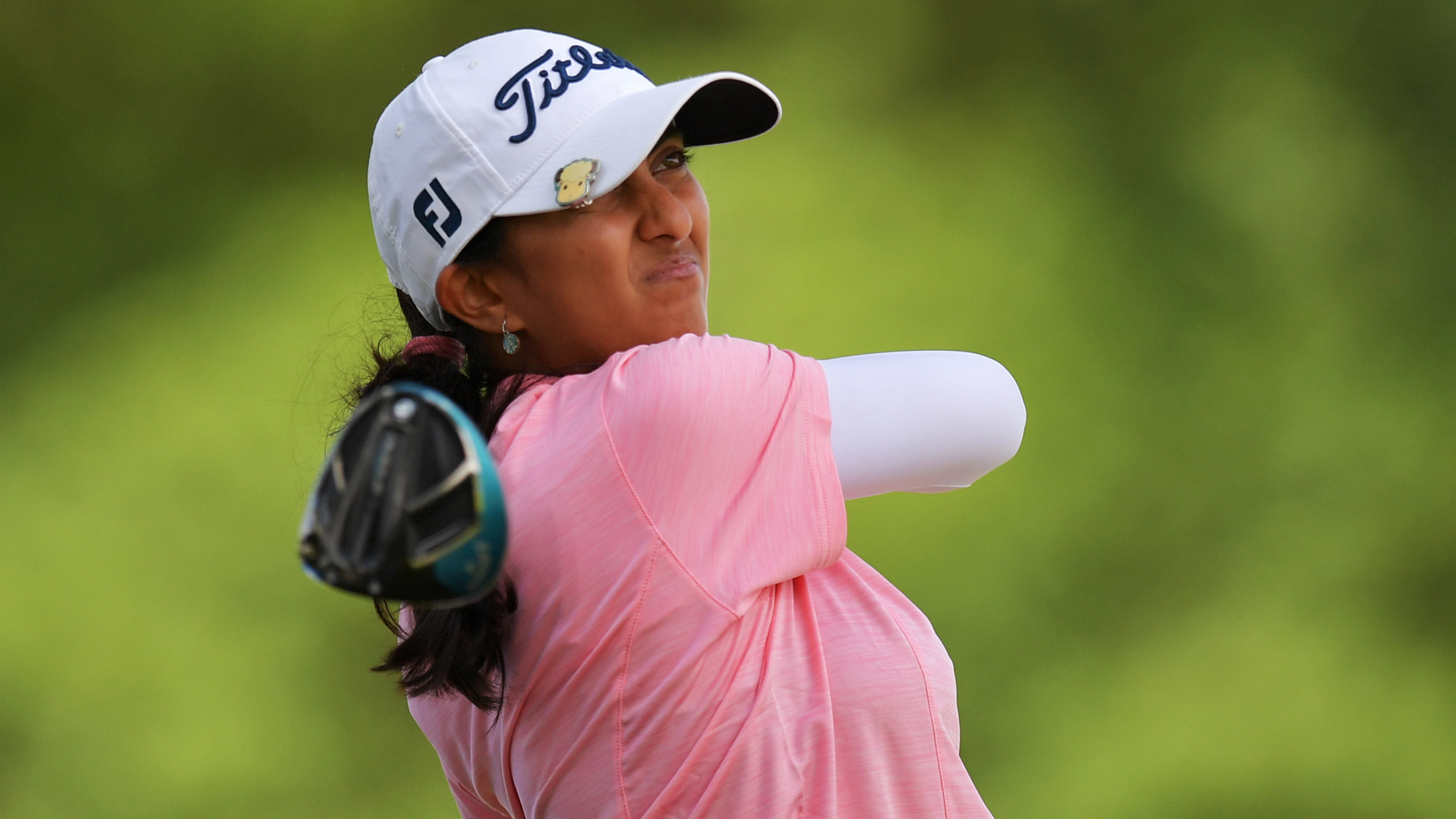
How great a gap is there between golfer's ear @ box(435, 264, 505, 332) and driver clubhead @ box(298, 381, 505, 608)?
0.34 metres

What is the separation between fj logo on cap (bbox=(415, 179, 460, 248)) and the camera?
0.71 metres

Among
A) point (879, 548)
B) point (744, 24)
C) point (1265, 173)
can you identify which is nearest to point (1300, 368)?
point (1265, 173)

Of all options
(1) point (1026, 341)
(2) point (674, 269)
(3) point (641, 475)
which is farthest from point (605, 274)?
(1) point (1026, 341)

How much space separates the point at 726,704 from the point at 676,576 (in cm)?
6

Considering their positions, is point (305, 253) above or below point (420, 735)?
above

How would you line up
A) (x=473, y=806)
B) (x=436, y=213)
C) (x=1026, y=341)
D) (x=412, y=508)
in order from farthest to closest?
(x=1026, y=341)
(x=473, y=806)
(x=436, y=213)
(x=412, y=508)

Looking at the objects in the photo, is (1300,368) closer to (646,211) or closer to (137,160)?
(646,211)

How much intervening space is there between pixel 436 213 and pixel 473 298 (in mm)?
53

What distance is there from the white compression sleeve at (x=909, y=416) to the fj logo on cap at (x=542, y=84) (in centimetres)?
19

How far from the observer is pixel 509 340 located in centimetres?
75

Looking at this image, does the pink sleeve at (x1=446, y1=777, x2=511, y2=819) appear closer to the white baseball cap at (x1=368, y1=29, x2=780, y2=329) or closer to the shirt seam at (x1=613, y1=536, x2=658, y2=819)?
the shirt seam at (x1=613, y1=536, x2=658, y2=819)

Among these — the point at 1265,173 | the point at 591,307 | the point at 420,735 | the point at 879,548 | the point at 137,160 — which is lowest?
the point at 420,735

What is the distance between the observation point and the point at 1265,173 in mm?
1830

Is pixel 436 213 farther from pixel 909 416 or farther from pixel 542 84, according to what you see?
pixel 909 416
